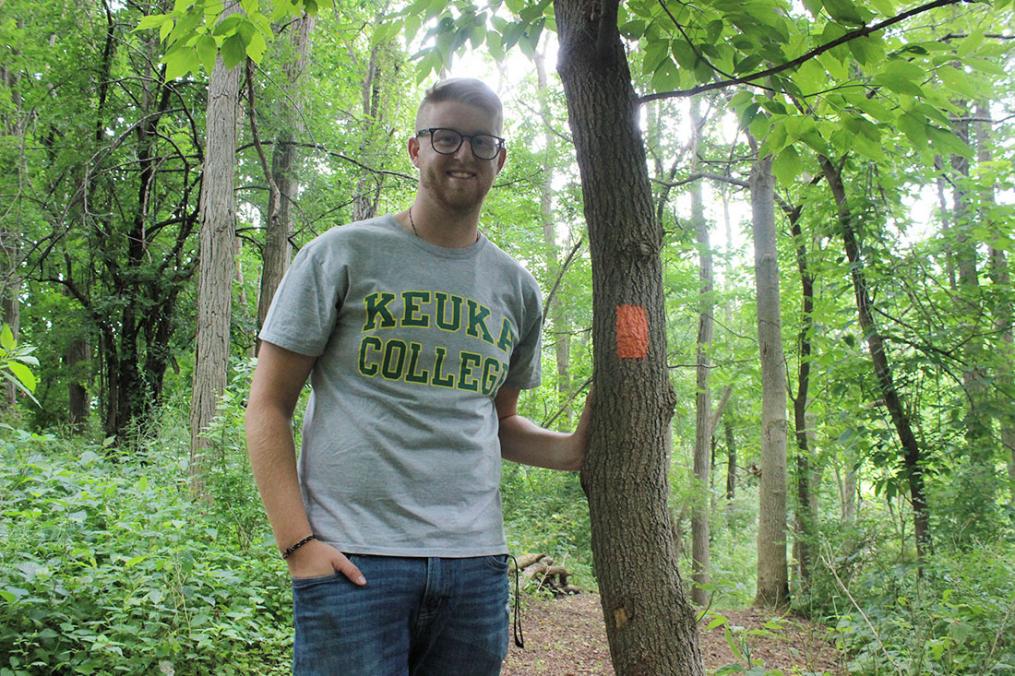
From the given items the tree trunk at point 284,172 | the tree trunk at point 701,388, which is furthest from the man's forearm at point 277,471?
the tree trunk at point 701,388

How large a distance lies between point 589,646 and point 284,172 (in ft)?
26.9

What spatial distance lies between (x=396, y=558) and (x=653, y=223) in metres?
1.05

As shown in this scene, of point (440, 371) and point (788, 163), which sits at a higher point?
point (788, 163)

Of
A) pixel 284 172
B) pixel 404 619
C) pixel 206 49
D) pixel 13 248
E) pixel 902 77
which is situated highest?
pixel 284 172

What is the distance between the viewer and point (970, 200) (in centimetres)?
624

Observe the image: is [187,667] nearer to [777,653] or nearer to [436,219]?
[436,219]

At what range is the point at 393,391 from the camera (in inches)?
66.3

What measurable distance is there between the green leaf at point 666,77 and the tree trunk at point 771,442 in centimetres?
580

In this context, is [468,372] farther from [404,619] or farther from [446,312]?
[404,619]

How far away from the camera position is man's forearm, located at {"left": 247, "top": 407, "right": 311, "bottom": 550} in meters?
1.58

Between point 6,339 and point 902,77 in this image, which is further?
point 6,339

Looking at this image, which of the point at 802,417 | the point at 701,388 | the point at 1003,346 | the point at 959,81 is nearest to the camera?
the point at 959,81

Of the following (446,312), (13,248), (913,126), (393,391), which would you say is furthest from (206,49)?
(13,248)

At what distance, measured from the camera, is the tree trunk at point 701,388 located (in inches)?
413
